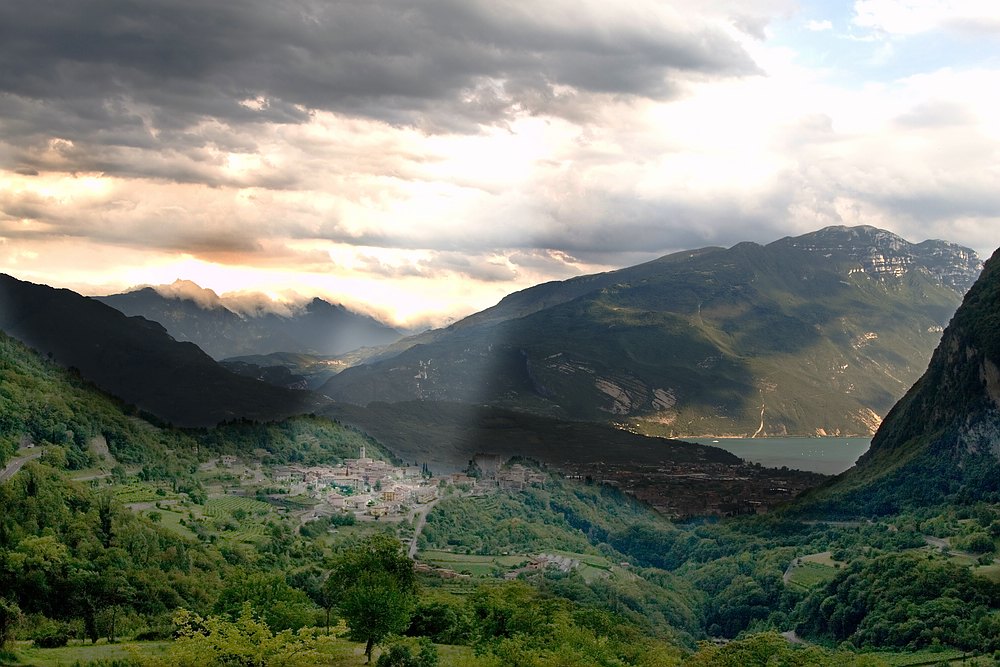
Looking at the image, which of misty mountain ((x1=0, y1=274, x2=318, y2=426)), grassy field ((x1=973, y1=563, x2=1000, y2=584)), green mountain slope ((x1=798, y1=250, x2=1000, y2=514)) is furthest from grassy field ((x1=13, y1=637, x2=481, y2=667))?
misty mountain ((x1=0, y1=274, x2=318, y2=426))

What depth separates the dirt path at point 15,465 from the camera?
61.0 m

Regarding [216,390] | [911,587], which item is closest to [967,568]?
[911,587]

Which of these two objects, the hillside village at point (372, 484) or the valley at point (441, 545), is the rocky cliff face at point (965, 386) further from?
the hillside village at point (372, 484)

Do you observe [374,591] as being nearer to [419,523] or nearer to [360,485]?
[419,523]

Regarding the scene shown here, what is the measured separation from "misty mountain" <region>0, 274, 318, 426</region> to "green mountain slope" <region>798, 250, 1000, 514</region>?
92516mm

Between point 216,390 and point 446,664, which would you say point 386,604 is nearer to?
point 446,664

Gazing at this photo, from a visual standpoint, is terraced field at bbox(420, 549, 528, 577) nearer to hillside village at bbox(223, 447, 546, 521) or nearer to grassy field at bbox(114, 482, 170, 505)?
hillside village at bbox(223, 447, 546, 521)

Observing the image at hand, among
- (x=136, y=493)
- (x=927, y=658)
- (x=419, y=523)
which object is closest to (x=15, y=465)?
(x=136, y=493)

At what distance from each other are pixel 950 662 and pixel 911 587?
13.4m

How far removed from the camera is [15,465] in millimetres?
65625

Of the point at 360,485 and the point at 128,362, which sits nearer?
the point at 360,485

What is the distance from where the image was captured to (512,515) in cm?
11938

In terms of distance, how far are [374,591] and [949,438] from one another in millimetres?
85880

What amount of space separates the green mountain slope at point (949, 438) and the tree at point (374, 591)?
69.5m
